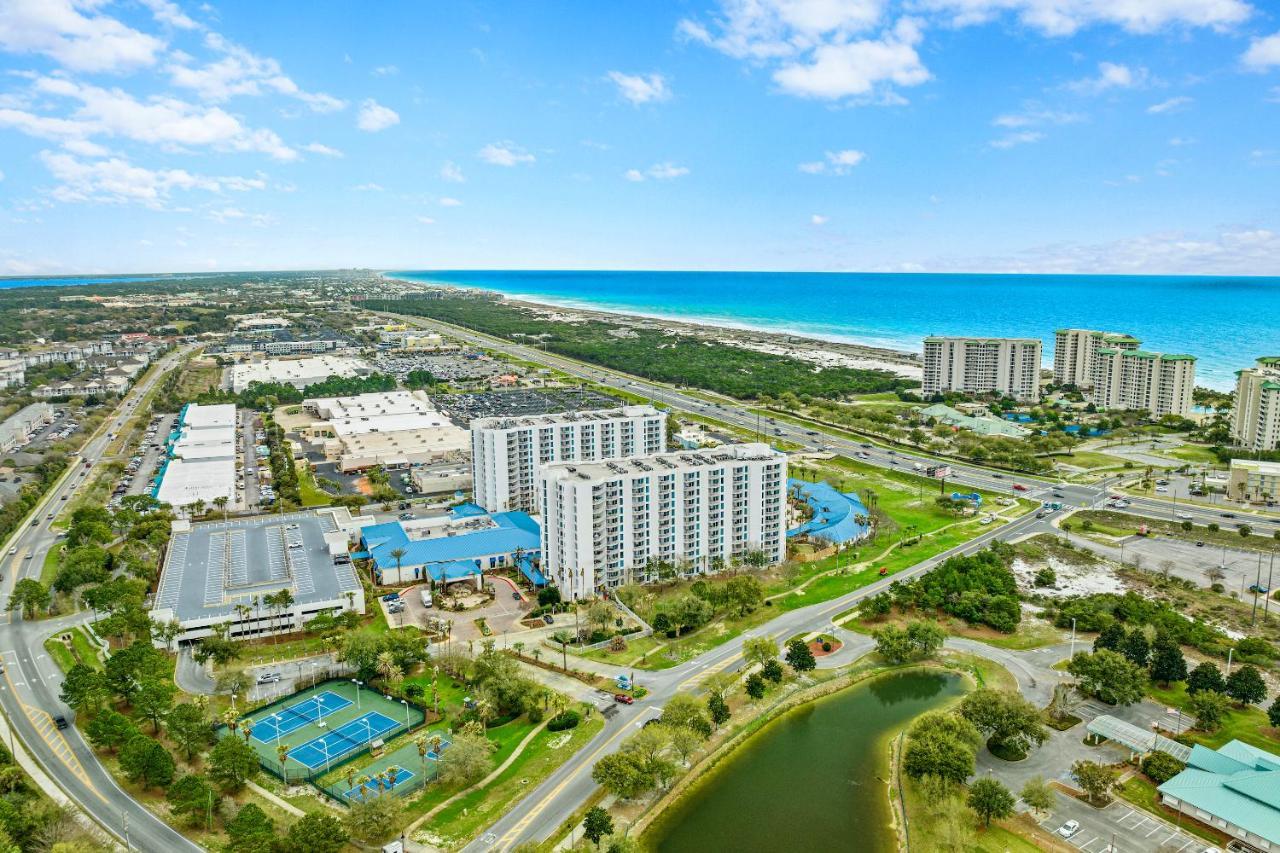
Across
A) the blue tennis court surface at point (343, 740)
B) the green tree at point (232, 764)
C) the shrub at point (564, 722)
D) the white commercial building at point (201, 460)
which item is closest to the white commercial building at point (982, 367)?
the white commercial building at point (201, 460)

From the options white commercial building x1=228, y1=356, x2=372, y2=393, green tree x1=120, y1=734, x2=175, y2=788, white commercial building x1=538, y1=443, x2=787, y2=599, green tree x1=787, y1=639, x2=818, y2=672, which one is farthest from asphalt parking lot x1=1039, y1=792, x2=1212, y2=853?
white commercial building x1=228, y1=356, x2=372, y2=393

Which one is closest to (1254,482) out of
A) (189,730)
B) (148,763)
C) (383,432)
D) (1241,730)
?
(1241,730)

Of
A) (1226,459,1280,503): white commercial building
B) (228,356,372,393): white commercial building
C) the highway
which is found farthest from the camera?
(228,356,372,393): white commercial building

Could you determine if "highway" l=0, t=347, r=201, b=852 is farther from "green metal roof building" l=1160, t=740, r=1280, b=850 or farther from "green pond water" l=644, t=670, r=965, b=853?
"green metal roof building" l=1160, t=740, r=1280, b=850

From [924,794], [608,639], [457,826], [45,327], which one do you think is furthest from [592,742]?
[45,327]

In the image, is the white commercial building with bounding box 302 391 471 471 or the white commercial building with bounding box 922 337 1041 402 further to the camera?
the white commercial building with bounding box 922 337 1041 402

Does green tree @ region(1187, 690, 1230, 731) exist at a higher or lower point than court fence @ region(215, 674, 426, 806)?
higher
